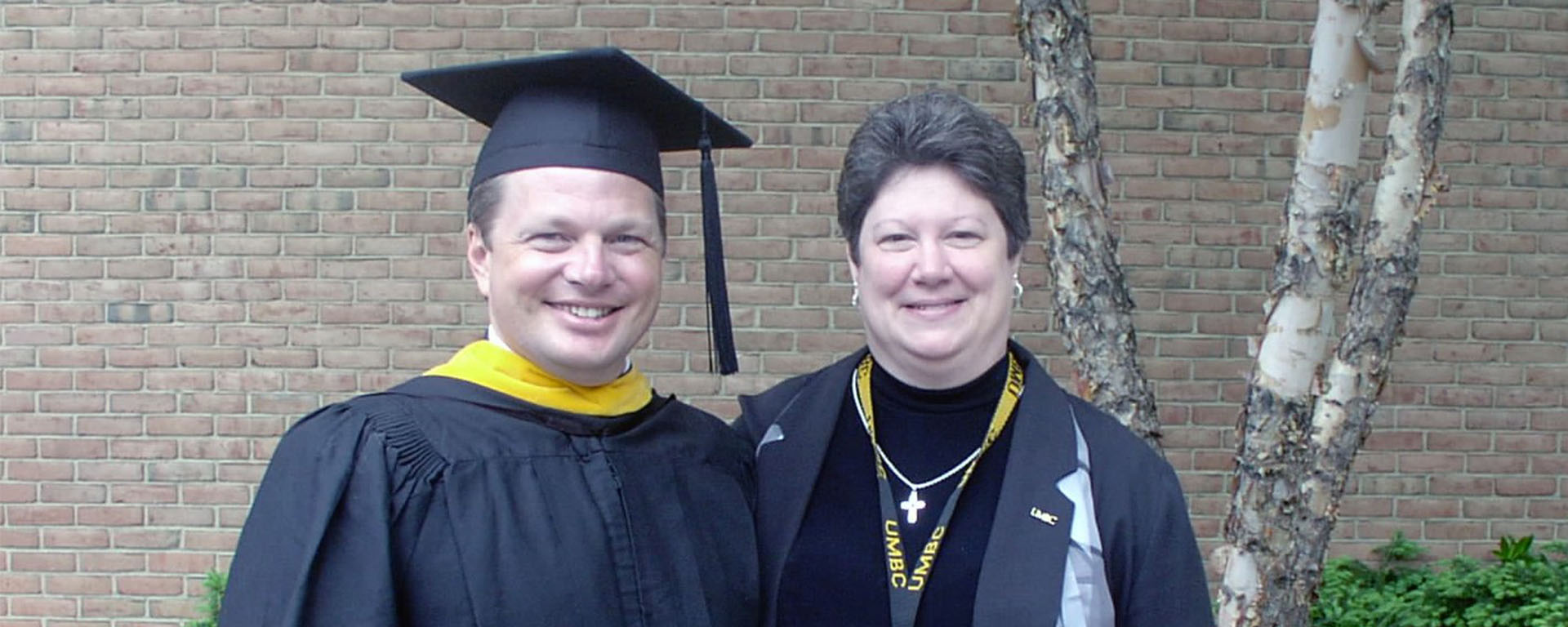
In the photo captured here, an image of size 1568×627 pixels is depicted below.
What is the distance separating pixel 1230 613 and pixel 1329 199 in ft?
3.66

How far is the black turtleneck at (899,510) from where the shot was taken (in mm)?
2170

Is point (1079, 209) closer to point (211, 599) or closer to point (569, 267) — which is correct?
point (569, 267)

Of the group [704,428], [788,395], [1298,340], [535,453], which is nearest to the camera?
[535,453]

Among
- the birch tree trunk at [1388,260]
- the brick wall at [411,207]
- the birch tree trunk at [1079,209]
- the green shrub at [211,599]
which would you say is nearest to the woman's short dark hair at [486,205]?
the birch tree trunk at [1079,209]

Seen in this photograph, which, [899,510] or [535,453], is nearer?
[535,453]

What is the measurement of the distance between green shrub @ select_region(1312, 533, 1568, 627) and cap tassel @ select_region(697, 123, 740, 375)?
3.13 m

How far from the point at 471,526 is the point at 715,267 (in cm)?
72

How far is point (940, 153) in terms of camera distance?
214 cm

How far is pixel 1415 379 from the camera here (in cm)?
553

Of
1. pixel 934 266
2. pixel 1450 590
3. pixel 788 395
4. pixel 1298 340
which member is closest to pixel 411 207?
pixel 788 395

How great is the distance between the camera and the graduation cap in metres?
2.10

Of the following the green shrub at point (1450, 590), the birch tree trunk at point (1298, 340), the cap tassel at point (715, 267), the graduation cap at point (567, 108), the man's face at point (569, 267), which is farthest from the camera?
the green shrub at point (1450, 590)

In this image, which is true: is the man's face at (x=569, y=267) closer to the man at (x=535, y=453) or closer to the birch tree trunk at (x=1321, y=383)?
the man at (x=535, y=453)

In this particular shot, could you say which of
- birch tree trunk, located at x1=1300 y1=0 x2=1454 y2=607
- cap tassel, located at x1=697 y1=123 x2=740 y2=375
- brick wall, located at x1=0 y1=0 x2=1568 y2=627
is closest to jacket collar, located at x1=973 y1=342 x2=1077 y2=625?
cap tassel, located at x1=697 y1=123 x2=740 y2=375
